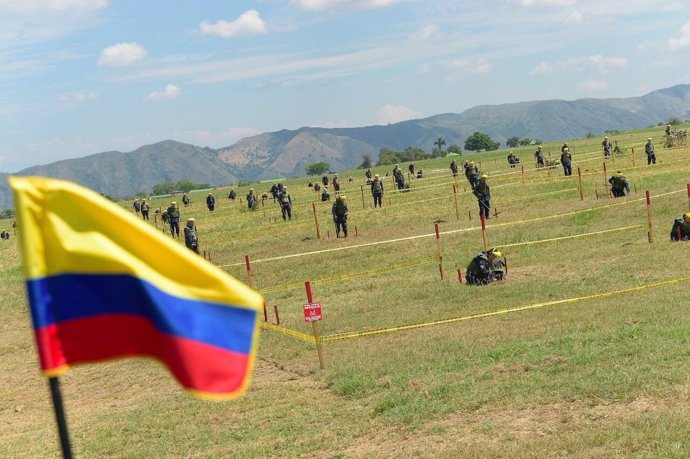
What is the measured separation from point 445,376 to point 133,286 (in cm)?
764

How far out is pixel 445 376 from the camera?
1113 centimetres

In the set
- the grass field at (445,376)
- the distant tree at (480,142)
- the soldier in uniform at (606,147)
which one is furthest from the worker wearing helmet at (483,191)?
the distant tree at (480,142)

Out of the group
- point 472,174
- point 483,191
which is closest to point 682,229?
point 483,191

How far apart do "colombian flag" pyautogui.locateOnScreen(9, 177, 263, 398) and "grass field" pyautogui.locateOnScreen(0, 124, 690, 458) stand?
15.8 feet

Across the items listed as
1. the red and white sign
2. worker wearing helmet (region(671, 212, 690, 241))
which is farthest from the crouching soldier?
the red and white sign

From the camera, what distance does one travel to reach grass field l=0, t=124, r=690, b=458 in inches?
350

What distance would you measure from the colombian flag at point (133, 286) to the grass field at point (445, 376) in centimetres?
481

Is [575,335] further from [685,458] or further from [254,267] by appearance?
[254,267]

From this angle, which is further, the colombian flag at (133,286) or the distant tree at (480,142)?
the distant tree at (480,142)

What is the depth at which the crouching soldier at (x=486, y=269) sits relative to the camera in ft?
59.4

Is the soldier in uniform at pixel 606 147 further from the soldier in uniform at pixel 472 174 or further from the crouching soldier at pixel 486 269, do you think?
the crouching soldier at pixel 486 269

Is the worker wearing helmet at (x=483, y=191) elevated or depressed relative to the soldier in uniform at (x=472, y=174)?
depressed

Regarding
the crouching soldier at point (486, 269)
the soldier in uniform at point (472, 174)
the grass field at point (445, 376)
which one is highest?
the soldier in uniform at point (472, 174)

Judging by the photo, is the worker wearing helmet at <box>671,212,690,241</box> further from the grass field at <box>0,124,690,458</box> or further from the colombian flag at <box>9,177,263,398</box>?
the colombian flag at <box>9,177,263,398</box>
